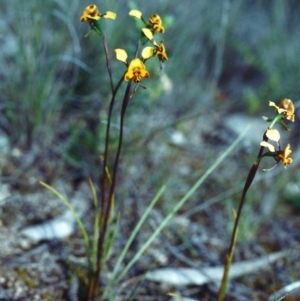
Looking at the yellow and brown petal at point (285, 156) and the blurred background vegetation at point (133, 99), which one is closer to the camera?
the yellow and brown petal at point (285, 156)

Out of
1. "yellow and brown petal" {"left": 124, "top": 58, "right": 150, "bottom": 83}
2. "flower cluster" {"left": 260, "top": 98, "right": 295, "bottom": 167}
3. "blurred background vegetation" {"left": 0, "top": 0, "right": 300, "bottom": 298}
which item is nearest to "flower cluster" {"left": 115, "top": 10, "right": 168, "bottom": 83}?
"yellow and brown petal" {"left": 124, "top": 58, "right": 150, "bottom": 83}

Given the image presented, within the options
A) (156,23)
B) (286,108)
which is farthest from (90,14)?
(286,108)

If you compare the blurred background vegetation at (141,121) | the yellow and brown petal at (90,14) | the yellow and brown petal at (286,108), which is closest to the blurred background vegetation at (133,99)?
the blurred background vegetation at (141,121)

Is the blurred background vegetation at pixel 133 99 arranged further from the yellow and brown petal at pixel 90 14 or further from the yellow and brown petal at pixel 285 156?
the yellow and brown petal at pixel 285 156

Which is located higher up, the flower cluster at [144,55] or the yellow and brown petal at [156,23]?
the yellow and brown petal at [156,23]

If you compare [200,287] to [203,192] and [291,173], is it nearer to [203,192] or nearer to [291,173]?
[203,192]

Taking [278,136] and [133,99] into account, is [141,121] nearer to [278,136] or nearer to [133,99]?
[133,99]
